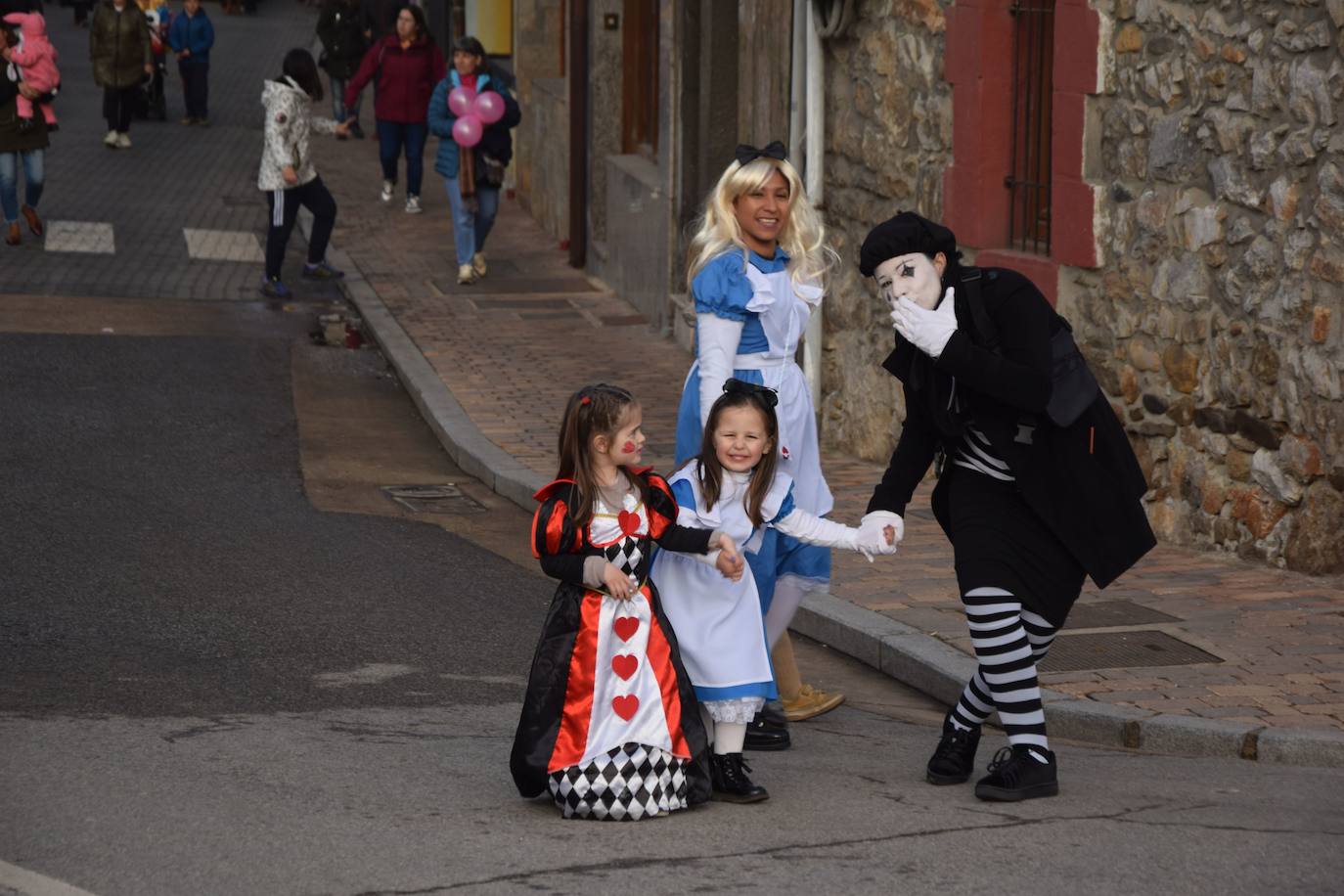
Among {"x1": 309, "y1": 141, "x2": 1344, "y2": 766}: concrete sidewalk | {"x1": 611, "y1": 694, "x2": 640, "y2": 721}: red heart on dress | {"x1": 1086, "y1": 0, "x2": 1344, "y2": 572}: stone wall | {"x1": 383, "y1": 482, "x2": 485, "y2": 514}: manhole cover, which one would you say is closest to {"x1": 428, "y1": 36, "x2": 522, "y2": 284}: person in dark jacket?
{"x1": 309, "y1": 141, "x2": 1344, "y2": 766}: concrete sidewalk

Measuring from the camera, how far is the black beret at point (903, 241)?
537cm

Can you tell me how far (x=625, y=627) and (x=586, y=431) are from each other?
524mm

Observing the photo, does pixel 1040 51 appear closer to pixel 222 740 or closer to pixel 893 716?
pixel 893 716

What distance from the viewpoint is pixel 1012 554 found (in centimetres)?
539

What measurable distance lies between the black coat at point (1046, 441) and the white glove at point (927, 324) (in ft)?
0.09

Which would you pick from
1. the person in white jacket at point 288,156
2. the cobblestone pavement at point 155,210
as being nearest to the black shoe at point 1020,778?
the person in white jacket at point 288,156

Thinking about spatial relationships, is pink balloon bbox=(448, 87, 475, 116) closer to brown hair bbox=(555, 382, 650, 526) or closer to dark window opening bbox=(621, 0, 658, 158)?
dark window opening bbox=(621, 0, 658, 158)

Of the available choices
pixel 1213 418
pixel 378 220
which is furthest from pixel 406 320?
pixel 1213 418

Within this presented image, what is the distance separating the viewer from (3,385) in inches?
478

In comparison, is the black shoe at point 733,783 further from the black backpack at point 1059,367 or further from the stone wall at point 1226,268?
the stone wall at point 1226,268

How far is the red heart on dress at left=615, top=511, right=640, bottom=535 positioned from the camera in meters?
5.29

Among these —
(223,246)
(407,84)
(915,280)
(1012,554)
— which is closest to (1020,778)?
(1012,554)

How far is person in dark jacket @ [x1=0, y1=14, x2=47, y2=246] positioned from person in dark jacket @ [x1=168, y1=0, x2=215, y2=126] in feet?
29.6

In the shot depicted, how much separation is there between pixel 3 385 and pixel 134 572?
447 cm
